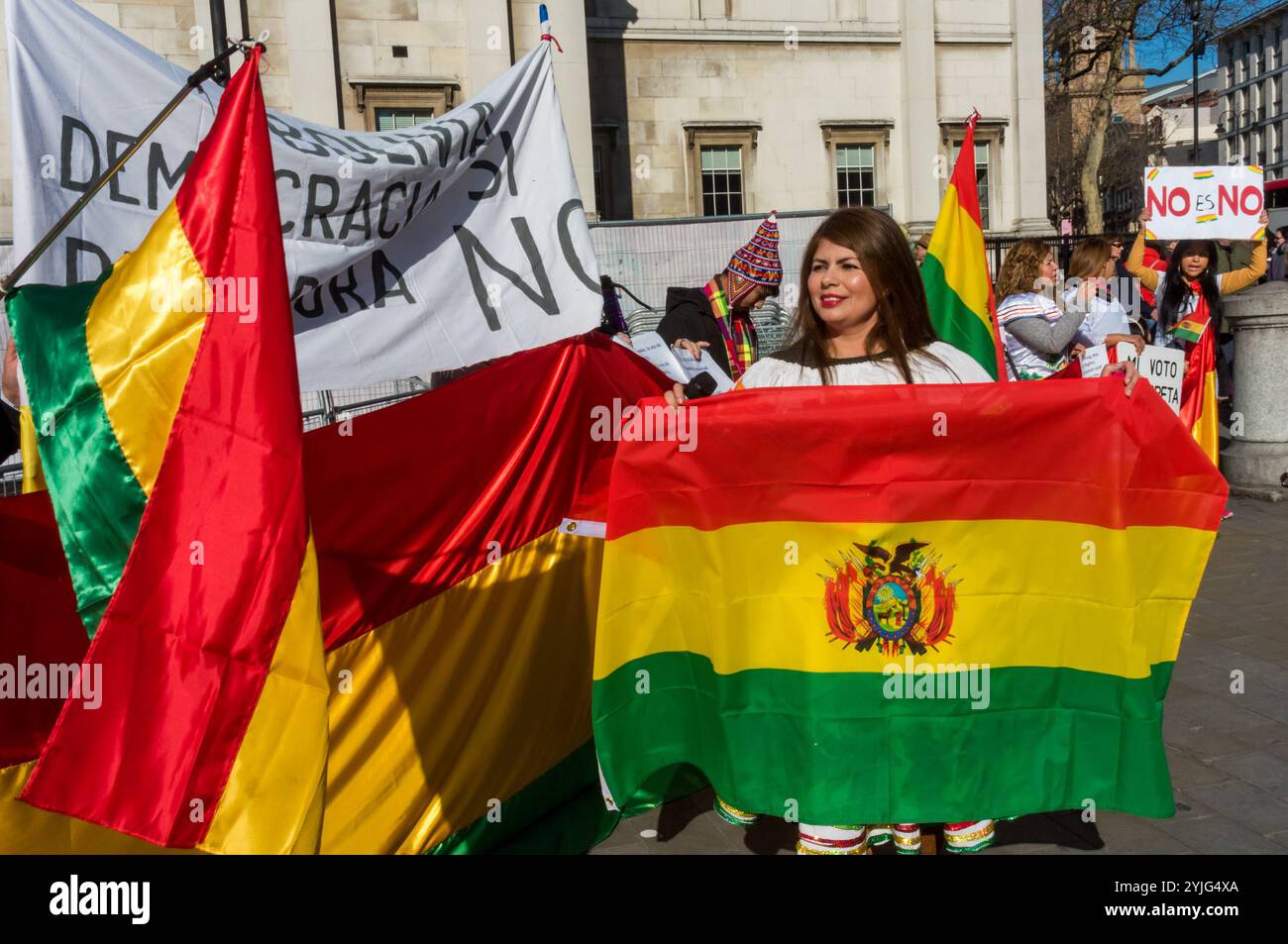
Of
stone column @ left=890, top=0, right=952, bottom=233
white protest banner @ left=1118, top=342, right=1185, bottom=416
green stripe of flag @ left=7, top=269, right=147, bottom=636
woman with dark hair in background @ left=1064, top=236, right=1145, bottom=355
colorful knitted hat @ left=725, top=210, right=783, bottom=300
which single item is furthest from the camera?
stone column @ left=890, top=0, right=952, bottom=233

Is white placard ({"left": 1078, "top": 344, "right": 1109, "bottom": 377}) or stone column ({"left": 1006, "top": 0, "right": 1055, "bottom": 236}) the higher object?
stone column ({"left": 1006, "top": 0, "right": 1055, "bottom": 236})

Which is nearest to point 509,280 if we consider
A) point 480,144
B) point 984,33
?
point 480,144

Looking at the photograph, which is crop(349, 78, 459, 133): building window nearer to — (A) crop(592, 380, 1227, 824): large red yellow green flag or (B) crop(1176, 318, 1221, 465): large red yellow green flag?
(B) crop(1176, 318, 1221, 465): large red yellow green flag

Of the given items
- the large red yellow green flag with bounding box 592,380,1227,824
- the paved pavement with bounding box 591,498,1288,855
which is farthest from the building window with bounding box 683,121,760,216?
the large red yellow green flag with bounding box 592,380,1227,824

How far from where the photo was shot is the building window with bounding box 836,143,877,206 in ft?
84.9

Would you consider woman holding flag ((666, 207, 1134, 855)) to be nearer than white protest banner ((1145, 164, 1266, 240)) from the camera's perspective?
Yes

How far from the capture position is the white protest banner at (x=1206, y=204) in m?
9.47

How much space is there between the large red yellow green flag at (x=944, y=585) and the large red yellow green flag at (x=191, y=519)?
3.75 ft

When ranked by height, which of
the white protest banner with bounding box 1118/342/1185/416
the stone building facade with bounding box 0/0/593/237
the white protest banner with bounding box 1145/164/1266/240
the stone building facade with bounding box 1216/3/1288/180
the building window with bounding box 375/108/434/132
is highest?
the stone building facade with bounding box 1216/3/1288/180

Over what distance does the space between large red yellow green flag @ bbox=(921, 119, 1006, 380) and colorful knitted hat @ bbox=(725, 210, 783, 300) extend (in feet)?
3.59

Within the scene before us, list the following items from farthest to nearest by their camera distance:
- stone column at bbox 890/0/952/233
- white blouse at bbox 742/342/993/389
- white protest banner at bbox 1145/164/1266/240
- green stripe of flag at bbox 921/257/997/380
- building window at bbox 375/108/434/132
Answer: stone column at bbox 890/0/952/233, building window at bbox 375/108/434/132, white protest banner at bbox 1145/164/1266/240, green stripe of flag at bbox 921/257/997/380, white blouse at bbox 742/342/993/389

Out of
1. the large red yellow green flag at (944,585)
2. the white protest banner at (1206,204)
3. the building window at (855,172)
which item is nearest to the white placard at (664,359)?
the large red yellow green flag at (944,585)

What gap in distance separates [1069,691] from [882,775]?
0.58 meters

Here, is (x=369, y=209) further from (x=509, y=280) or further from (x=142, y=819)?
(x=142, y=819)
